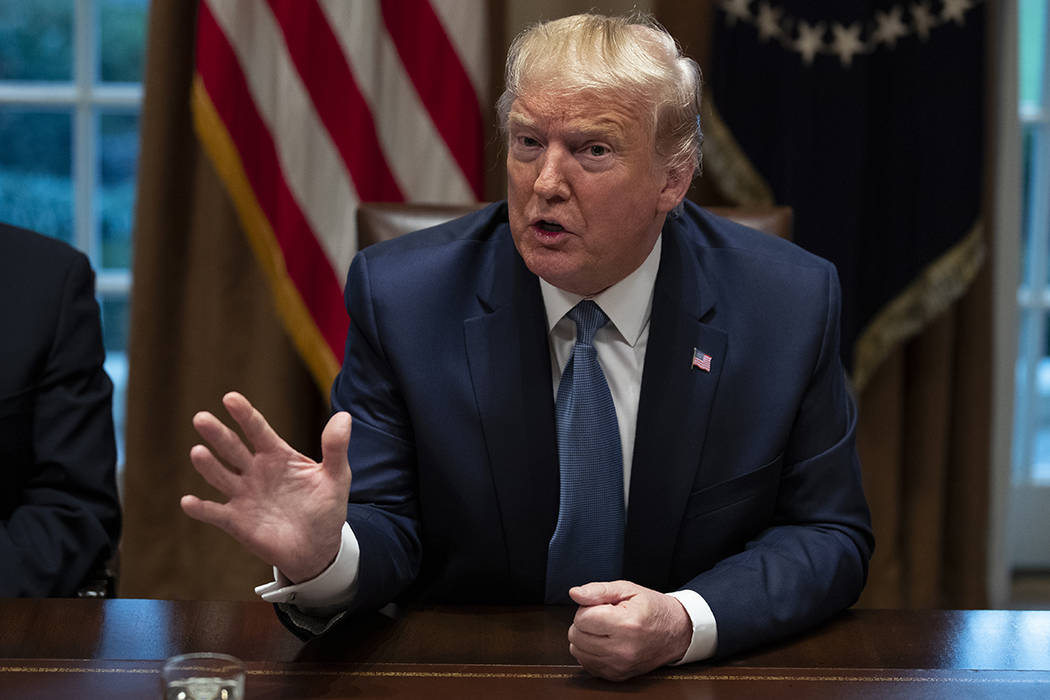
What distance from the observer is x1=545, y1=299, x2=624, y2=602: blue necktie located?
1.67 m

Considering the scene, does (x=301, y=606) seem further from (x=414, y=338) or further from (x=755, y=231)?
(x=755, y=231)

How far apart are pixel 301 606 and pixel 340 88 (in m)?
1.93

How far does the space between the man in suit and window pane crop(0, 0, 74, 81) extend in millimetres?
2031

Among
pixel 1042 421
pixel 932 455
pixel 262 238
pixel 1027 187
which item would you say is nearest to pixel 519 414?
pixel 262 238

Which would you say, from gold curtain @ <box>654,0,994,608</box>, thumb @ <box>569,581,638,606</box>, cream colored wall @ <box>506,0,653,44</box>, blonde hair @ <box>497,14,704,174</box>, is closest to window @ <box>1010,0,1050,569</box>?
gold curtain @ <box>654,0,994,608</box>

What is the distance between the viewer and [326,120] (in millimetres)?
3045

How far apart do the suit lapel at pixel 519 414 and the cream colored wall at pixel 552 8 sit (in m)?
1.62

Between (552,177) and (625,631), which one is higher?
(552,177)

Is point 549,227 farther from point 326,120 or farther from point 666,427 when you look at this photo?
point 326,120

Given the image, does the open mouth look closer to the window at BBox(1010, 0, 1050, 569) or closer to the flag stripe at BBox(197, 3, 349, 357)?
the flag stripe at BBox(197, 3, 349, 357)

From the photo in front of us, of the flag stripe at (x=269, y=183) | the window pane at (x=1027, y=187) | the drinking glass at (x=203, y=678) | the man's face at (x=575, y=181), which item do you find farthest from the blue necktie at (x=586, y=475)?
the window pane at (x=1027, y=187)

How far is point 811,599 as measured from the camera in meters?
1.49

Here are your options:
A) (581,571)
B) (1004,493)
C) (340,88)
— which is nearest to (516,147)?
(581,571)

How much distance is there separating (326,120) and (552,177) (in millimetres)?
1606
